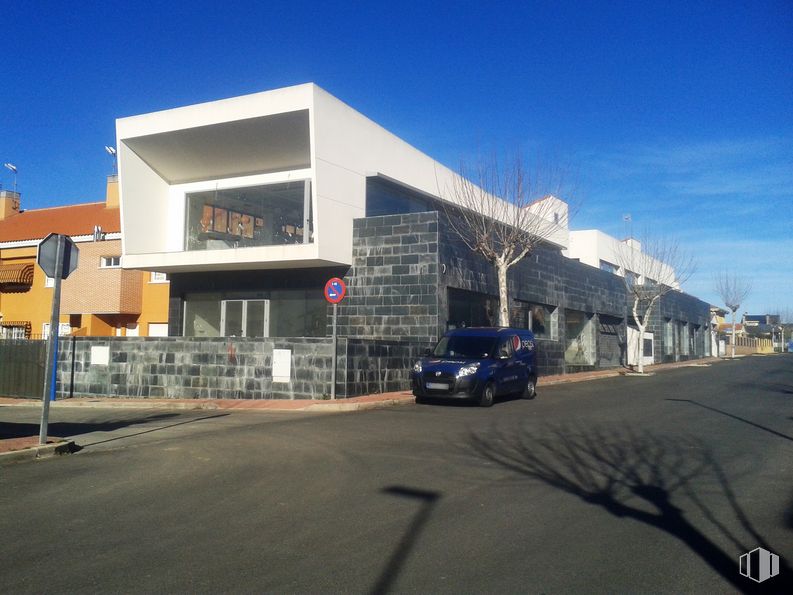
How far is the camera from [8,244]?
Result: 3497 cm

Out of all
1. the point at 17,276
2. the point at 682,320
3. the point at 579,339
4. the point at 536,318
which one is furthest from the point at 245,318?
the point at 682,320

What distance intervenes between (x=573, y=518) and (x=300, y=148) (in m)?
17.5

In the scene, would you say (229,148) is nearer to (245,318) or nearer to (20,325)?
(245,318)

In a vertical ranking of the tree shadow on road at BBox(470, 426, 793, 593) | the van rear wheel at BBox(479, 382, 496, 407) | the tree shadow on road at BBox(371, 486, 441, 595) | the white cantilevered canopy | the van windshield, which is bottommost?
the tree shadow on road at BBox(371, 486, 441, 595)

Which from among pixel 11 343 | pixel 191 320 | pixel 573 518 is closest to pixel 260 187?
pixel 191 320

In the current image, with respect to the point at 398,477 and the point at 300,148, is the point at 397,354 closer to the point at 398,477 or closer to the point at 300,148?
the point at 300,148

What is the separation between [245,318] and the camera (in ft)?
78.5

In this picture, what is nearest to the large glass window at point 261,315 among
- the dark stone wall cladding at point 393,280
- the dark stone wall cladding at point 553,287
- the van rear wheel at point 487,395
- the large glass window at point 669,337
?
the dark stone wall cladding at point 393,280

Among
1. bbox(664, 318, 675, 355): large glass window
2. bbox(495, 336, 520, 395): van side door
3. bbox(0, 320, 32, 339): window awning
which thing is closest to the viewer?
bbox(495, 336, 520, 395): van side door

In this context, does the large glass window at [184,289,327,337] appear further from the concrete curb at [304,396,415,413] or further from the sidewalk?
the concrete curb at [304,396,415,413]

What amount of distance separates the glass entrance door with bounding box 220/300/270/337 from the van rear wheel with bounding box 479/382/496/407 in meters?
9.95

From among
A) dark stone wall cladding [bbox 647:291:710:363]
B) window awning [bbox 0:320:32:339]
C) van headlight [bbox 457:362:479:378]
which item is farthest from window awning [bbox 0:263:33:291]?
dark stone wall cladding [bbox 647:291:710:363]

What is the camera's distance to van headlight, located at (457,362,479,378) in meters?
15.6

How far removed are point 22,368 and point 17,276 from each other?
13735 millimetres
